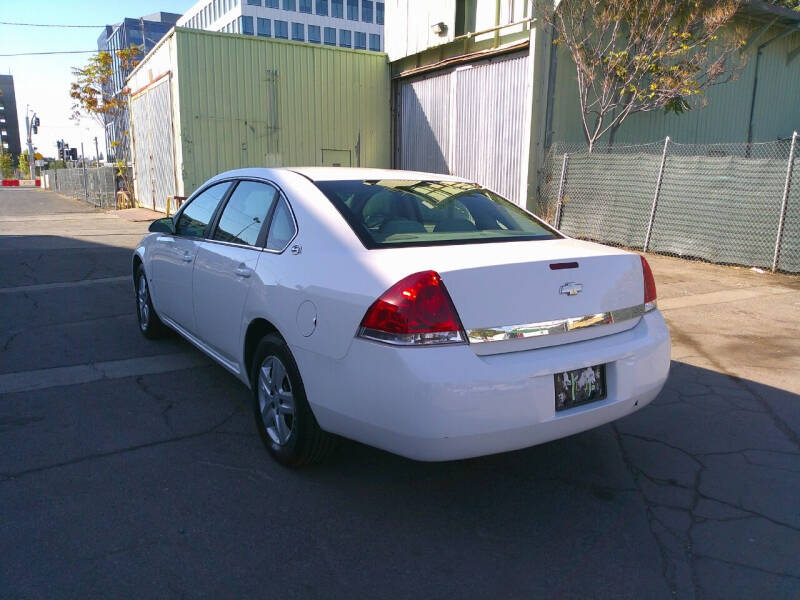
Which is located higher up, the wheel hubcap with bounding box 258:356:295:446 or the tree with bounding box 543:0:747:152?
the tree with bounding box 543:0:747:152

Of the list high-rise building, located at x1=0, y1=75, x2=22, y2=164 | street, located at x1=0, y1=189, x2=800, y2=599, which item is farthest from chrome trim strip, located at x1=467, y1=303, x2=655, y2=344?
high-rise building, located at x1=0, y1=75, x2=22, y2=164

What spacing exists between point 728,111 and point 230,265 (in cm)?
1832

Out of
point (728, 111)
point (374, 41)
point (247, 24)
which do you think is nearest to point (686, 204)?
point (728, 111)

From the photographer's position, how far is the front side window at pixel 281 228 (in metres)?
3.35

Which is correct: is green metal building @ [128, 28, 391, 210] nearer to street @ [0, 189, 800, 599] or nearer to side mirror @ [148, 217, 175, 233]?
side mirror @ [148, 217, 175, 233]

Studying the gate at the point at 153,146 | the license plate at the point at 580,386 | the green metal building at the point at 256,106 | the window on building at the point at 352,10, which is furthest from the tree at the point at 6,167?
the license plate at the point at 580,386

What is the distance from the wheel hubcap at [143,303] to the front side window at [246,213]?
1944 millimetres

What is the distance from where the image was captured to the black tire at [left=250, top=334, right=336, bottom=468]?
10.2 ft

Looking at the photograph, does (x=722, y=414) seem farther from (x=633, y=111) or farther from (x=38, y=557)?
(x=633, y=111)

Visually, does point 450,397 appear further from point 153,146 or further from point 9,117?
point 9,117

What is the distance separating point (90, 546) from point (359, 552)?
112 cm

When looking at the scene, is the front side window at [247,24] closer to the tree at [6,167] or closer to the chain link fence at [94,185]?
the chain link fence at [94,185]

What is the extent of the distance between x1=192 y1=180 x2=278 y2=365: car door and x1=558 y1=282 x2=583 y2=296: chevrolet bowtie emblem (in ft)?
5.42

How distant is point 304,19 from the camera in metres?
67.9
